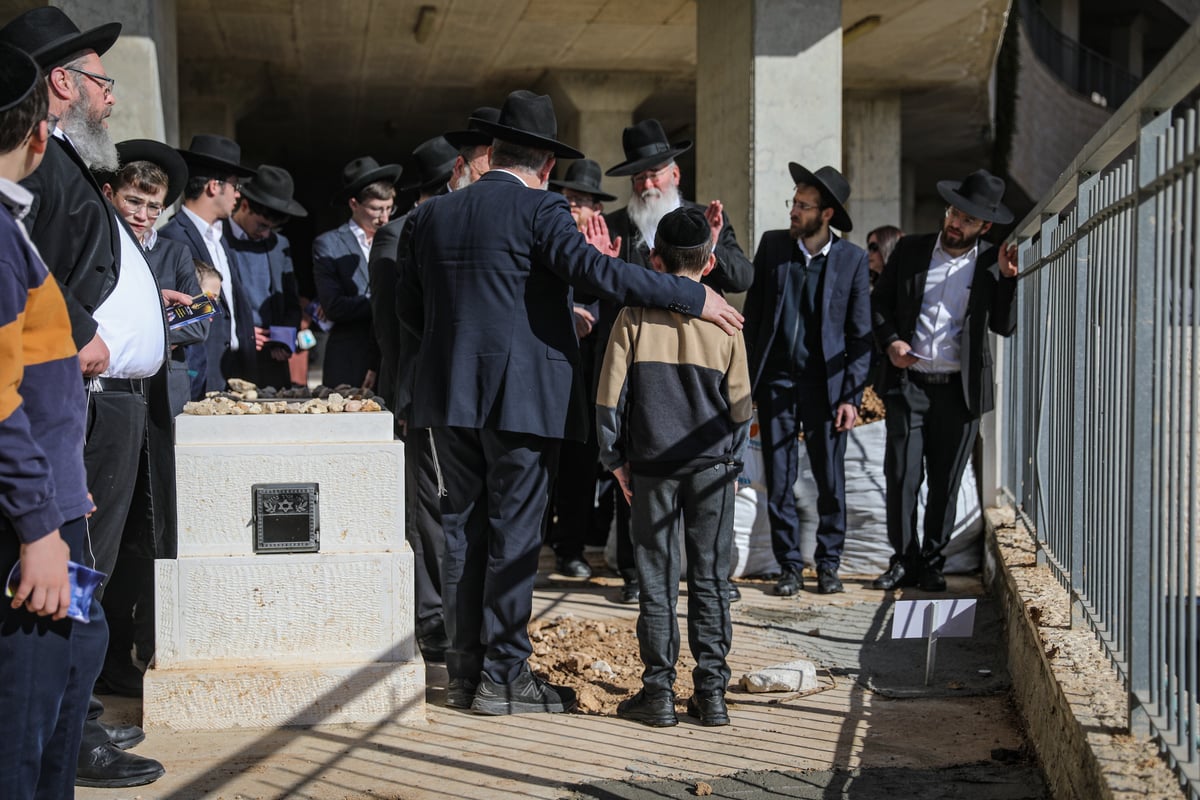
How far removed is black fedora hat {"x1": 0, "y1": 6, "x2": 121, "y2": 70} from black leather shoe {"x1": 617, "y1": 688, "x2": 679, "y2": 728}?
2.72 metres

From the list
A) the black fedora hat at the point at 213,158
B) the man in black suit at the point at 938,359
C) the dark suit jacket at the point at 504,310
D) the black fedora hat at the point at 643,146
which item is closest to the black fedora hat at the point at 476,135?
the dark suit jacket at the point at 504,310

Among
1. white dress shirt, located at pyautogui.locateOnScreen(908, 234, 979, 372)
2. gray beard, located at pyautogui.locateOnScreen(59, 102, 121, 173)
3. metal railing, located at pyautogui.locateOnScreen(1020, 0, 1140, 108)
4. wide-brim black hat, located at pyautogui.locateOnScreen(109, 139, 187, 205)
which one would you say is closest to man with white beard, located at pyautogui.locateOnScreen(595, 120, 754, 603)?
white dress shirt, located at pyautogui.locateOnScreen(908, 234, 979, 372)

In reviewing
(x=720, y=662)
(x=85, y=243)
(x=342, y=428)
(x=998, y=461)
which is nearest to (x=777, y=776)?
(x=720, y=662)

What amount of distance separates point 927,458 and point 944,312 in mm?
758

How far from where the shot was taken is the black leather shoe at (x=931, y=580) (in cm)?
650

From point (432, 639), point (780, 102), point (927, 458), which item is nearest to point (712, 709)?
point (432, 639)

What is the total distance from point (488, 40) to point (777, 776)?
366 inches

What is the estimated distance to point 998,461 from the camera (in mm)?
7043

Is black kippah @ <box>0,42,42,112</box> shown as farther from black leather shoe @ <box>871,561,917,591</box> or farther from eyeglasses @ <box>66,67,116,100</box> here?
black leather shoe @ <box>871,561,917,591</box>

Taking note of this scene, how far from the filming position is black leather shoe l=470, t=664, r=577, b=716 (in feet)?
14.7

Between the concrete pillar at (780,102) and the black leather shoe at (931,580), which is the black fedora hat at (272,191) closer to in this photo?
the concrete pillar at (780,102)

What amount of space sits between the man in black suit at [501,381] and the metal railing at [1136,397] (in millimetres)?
1205

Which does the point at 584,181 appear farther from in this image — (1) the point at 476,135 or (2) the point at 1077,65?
(2) the point at 1077,65

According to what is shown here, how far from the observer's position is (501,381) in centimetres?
444
